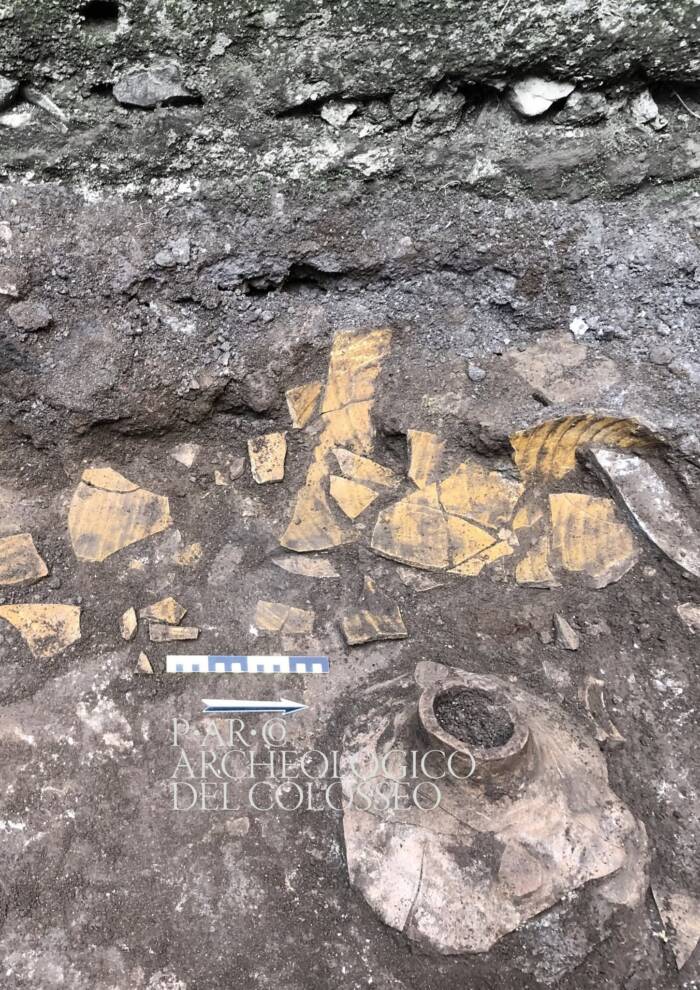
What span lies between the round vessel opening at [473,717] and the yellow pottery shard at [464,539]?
2.22 feet

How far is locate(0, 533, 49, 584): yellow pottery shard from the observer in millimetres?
2402

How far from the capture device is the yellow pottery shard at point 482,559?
98.1 inches

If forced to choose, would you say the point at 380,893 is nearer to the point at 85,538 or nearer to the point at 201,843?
the point at 201,843

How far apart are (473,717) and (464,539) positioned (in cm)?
80

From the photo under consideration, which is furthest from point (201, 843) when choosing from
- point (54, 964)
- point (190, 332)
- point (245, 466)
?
point (190, 332)

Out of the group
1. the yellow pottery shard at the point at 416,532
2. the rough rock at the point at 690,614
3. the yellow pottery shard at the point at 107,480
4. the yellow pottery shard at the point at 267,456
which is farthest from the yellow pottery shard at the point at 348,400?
the rough rock at the point at 690,614

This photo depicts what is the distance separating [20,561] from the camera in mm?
2430

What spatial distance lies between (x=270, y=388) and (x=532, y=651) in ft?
4.60

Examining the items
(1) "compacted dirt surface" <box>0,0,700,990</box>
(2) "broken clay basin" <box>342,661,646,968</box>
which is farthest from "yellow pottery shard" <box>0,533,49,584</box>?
(2) "broken clay basin" <box>342,661,646,968</box>

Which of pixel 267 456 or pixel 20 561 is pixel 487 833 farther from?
pixel 20 561

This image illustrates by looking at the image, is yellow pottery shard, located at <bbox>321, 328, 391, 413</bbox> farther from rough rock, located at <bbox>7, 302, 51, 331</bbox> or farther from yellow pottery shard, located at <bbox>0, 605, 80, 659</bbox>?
yellow pottery shard, located at <bbox>0, 605, 80, 659</bbox>

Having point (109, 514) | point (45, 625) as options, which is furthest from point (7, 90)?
point (45, 625)

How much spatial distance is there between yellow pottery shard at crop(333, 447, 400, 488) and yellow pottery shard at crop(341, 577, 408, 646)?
Answer: 1.51 ft

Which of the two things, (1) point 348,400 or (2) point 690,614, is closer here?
(2) point 690,614
